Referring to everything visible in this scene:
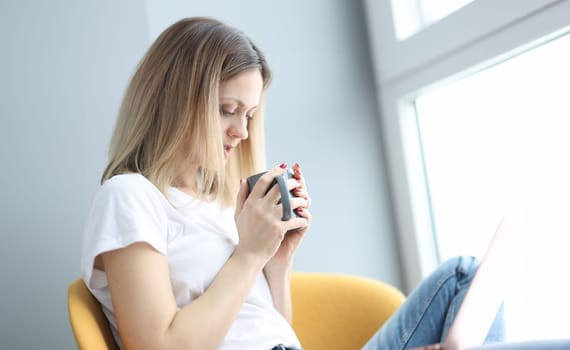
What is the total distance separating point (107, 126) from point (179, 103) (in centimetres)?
42

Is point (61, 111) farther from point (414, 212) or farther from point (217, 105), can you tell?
point (414, 212)

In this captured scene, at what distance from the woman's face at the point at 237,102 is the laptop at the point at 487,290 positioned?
51cm

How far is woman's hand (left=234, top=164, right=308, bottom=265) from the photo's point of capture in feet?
3.51

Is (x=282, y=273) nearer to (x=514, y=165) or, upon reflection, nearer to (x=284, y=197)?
(x=284, y=197)

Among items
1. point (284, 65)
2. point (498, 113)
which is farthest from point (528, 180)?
point (284, 65)

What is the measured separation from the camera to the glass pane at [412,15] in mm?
1748

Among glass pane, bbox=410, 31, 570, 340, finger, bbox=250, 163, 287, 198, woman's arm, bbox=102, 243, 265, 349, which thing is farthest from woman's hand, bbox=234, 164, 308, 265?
glass pane, bbox=410, 31, 570, 340

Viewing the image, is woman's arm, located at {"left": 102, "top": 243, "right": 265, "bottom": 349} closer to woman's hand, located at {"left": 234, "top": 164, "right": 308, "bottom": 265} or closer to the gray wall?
woman's hand, located at {"left": 234, "top": 164, "right": 308, "bottom": 265}

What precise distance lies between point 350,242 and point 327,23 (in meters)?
0.62

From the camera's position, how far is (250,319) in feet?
3.62

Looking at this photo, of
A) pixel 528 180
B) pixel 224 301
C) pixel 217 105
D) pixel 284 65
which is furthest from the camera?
pixel 284 65

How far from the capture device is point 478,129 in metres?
1.65

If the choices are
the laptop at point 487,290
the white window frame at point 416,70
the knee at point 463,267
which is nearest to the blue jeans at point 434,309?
the knee at point 463,267

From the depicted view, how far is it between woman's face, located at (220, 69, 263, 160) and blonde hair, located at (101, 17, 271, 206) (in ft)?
0.05
